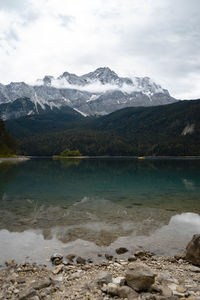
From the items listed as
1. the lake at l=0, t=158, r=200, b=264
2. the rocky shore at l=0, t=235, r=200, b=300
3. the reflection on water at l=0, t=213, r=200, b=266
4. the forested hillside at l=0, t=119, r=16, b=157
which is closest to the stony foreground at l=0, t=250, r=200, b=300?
the rocky shore at l=0, t=235, r=200, b=300

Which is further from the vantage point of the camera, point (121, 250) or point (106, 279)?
point (121, 250)

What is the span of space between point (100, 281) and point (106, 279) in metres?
0.35

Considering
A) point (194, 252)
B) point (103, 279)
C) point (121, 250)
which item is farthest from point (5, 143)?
point (103, 279)

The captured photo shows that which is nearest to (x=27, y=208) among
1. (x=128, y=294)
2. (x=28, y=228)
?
(x=28, y=228)

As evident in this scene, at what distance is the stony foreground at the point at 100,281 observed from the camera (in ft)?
36.6

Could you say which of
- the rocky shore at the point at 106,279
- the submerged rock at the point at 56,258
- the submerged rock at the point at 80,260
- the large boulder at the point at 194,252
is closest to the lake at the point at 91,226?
the submerged rock at the point at 56,258

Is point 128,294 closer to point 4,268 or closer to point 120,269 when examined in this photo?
point 120,269

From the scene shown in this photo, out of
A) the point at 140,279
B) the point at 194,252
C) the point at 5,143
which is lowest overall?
the point at 194,252

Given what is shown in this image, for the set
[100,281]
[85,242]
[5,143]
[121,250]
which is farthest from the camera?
[5,143]

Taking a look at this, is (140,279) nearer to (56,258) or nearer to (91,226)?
(56,258)

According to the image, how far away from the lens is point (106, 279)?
12.5 meters

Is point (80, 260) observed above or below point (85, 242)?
above

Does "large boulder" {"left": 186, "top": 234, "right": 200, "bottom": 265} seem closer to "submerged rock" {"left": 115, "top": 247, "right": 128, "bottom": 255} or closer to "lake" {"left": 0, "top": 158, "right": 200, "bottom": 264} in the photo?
"lake" {"left": 0, "top": 158, "right": 200, "bottom": 264}

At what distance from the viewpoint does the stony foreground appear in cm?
1116
